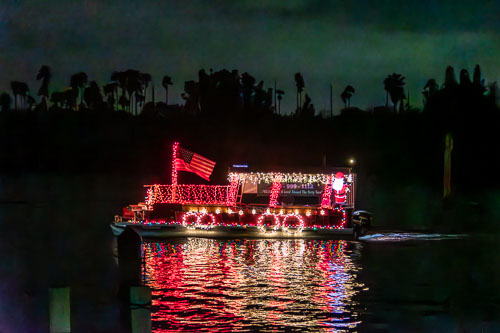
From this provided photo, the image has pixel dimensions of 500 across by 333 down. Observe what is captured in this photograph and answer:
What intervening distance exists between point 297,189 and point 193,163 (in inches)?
217

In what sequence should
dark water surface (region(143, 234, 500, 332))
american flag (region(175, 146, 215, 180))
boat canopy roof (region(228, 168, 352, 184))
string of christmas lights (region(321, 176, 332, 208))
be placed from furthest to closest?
string of christmas lights (region(321, 176, 332, 208)) < boat canopy roof (region(228, 168, 352, 184)) < american flag (region(175, 146, 215, 180)) < dark water surface (region(143, 234, 500, 332))

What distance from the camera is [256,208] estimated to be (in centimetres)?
3822

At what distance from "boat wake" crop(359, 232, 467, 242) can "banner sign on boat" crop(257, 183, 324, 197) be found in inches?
134

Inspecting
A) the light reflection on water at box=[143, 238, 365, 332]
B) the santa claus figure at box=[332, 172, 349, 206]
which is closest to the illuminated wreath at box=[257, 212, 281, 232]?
the light reflection on water at box=[143, 238, 365, 332]

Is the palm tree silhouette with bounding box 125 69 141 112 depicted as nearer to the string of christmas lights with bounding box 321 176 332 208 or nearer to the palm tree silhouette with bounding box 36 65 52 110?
the palm tree silhouette with bounding box 36 65 52 110

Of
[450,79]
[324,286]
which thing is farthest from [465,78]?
[324,286]

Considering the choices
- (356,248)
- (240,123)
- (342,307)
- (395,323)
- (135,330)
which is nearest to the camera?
(135,330)

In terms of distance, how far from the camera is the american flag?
1501 inches

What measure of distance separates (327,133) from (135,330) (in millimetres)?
85551

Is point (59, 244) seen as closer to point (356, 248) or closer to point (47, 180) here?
point (356, 248)

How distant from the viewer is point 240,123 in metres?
104

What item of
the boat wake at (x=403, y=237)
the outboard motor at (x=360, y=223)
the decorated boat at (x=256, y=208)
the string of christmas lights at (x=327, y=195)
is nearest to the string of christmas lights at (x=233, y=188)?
the decorated boat at (x=256, y=208)

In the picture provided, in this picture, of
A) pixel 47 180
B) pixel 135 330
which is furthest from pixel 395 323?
pixel 47 180

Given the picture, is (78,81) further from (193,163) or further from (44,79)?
(193,163)
